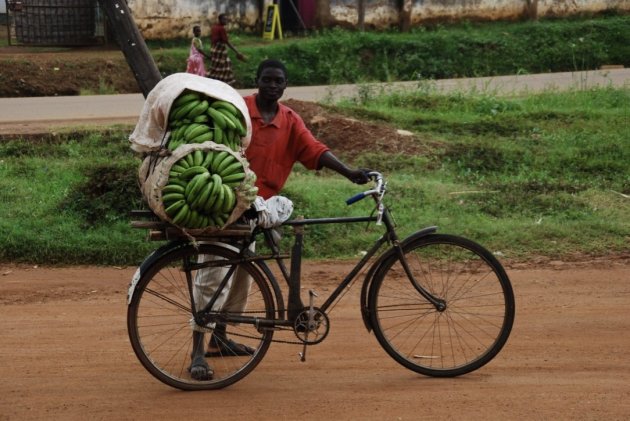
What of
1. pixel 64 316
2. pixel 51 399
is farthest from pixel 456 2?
pixel 51 399

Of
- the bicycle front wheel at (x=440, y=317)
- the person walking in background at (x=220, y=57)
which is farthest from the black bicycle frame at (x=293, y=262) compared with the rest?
the person walking in background at (x=220, y=57)

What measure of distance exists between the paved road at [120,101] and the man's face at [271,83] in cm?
750

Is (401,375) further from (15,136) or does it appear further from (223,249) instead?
(15,136)

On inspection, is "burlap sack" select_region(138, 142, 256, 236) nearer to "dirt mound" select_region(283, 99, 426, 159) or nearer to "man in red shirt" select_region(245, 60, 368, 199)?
"man in red shirt" select_region(245, 60, 368, 199)

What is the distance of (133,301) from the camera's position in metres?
5.22

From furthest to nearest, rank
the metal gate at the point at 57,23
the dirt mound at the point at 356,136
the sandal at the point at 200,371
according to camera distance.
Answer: the metal gate at the point at 57,23 → the dirt mound at the point at 356,136 → the sandal at the point at 200,371

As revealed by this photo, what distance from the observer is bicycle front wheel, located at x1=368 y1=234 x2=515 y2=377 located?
17.7ft

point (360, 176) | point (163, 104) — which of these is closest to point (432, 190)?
point (360, 176)

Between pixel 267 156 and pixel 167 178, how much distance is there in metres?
0.79

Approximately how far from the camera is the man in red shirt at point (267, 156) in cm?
542

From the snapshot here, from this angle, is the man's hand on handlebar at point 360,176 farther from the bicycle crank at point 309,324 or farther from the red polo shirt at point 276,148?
the bicycle crank at point 309,324

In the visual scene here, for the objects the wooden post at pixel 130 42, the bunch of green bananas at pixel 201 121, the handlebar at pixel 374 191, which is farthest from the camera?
the wooden post at pixel 130 42

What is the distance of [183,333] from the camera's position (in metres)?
5.77

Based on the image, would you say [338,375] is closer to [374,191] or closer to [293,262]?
[293,262]
